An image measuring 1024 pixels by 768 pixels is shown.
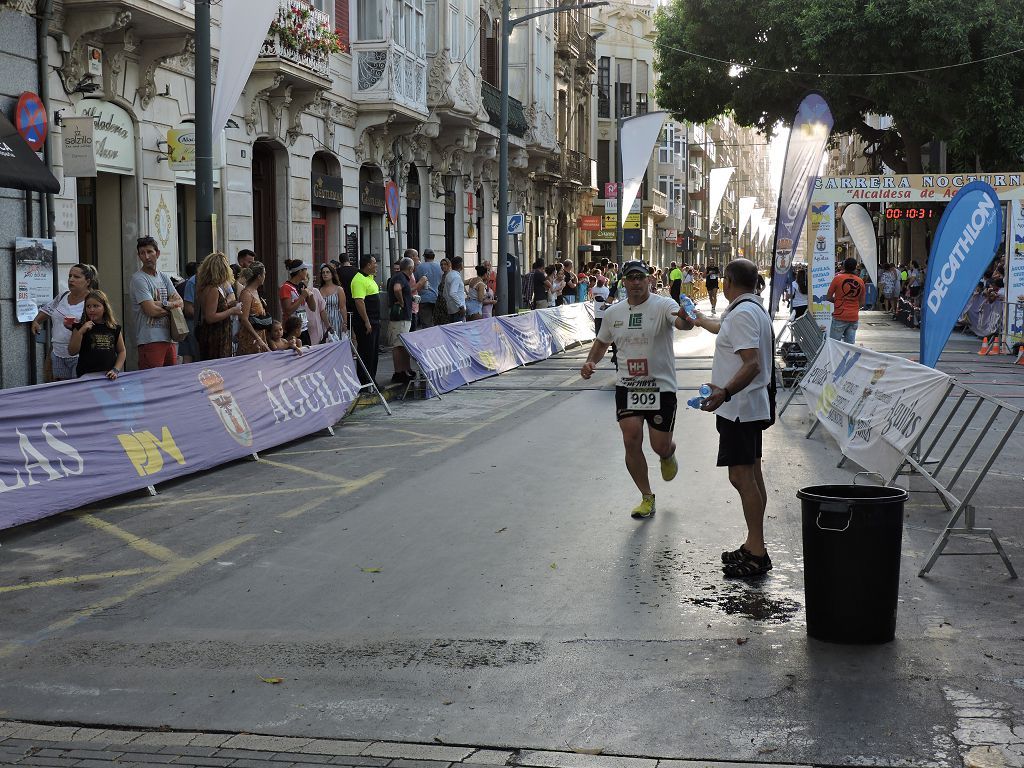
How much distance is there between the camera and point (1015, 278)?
947 inches

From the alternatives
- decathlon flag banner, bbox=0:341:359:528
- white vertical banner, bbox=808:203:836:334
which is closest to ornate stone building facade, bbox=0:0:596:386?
decathlon flag banner, bbox=0:341:359:528

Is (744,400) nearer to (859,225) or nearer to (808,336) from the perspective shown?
(808,336)

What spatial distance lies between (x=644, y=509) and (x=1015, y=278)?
17784mm

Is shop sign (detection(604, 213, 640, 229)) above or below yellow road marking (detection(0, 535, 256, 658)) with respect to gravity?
above

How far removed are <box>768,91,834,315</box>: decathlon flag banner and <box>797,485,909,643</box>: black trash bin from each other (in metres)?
12.9

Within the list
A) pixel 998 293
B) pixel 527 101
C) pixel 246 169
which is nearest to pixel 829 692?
pixel 246 169

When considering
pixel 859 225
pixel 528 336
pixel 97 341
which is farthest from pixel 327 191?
pixel 97 341

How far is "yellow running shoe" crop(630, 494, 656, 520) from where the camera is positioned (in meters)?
8.76

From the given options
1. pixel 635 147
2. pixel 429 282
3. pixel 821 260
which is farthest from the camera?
pixel 635 147

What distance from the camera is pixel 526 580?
278 inches

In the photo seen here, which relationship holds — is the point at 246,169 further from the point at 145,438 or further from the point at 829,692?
the point at 829,692

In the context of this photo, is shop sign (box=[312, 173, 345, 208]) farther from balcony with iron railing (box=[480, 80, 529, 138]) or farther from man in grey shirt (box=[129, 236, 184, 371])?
man in grey shirt (box=[129, 236, 184, 371])

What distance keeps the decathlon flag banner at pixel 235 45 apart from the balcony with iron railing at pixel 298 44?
605 centimetres

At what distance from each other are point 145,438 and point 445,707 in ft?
18.9
